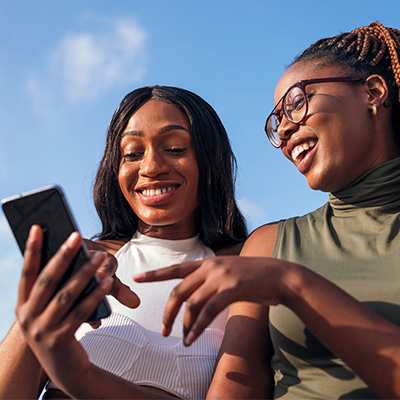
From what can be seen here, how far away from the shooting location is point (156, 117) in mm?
3570

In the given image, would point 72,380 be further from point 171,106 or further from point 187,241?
point 171,106

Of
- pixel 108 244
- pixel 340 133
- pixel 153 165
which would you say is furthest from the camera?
pixel 108 244

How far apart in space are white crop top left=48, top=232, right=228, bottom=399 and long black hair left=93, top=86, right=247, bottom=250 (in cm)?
62

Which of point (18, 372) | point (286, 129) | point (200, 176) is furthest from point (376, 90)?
point (18, 372)

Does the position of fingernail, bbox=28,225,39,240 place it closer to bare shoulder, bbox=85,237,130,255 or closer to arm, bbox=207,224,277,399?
arm, bbox=207,224,277,399

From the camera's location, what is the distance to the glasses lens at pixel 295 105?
9.39ft

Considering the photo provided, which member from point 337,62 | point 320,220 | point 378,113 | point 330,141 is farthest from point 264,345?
point 337,62

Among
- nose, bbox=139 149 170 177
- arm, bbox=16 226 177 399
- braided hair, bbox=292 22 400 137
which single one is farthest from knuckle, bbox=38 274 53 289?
braided hair, bbox=292 22 400 137

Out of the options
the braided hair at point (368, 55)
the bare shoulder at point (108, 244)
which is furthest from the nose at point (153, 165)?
the braided hair at point (368, 55)

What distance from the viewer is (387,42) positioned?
310cm

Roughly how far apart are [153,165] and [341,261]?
4.41 feet

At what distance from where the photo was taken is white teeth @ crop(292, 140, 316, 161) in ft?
9.27

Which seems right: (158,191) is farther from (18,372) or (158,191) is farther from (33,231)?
(33,231)

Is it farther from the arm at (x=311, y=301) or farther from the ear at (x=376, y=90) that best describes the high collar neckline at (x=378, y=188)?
the arm at (x=311, y=301)
